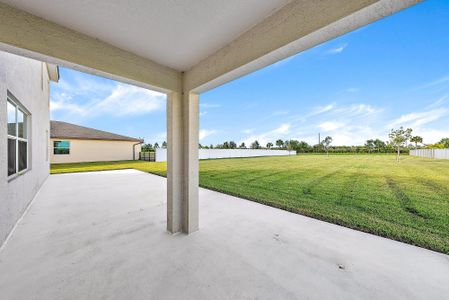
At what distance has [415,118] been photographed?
69.1 ft

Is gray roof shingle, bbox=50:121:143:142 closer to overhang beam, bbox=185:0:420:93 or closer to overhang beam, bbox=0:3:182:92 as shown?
overhang beam, bbox=0:3:182:92

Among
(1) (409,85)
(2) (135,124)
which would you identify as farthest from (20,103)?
(2) (135,124)

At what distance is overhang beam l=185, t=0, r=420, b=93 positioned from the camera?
1.18 m

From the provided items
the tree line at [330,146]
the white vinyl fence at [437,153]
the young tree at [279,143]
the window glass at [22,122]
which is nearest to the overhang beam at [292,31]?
the window glass at [22,122]

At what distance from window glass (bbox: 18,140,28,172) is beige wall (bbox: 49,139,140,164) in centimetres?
1340

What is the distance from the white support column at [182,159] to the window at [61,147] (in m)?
17.6

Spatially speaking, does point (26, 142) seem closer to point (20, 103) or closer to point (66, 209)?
point (20, 103)

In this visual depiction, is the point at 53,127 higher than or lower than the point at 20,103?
higher

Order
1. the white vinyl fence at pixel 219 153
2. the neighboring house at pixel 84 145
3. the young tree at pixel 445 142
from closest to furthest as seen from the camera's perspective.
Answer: the neighboring house at pixel 84 145
the white vinyl fence at pixel 219 153
the young tree at pixel 445 142

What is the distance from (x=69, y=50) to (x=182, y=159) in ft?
6.11

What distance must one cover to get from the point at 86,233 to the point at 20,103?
295 cm

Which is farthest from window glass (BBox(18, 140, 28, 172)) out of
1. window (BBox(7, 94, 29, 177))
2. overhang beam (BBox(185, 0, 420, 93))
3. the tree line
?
the tree line

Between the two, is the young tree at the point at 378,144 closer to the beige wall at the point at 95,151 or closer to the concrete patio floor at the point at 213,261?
the concrete patio floor at the point at 213,261

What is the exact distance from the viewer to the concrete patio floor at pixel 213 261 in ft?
5.62
